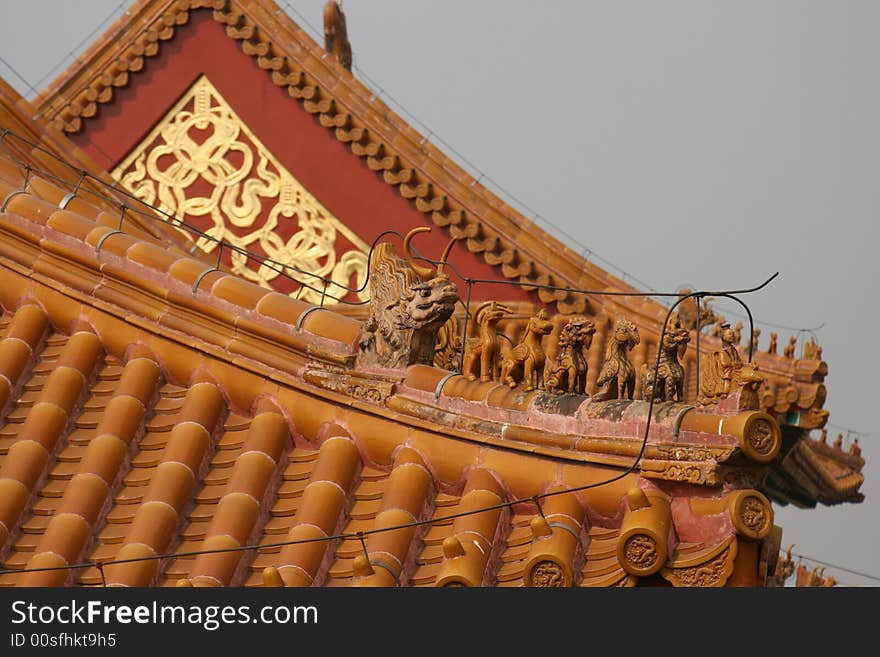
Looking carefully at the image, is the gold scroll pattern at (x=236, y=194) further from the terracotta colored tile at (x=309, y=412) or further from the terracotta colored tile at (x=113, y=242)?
the terracotta colored tile at (x=309, y=412)

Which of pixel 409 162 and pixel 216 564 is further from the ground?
pixel 409 162

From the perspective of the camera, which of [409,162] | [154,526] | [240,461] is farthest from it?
[409,162]

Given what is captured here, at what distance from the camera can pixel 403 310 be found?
876 cm

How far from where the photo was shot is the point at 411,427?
8.73m

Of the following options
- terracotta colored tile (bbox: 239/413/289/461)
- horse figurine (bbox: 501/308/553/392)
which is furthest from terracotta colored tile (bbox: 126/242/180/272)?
horse figurine (bbox: 501/308/553/392)

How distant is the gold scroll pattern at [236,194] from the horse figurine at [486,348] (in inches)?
274

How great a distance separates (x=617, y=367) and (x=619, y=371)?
0.02 metres

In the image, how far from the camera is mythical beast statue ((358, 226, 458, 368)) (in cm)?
872

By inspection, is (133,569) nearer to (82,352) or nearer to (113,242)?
(82,352)

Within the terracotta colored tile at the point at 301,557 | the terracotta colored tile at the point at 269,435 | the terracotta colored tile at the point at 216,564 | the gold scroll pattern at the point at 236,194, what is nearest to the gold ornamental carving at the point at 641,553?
the terracotta colored tile at the point at 301,557

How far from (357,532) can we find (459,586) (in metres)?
0.68

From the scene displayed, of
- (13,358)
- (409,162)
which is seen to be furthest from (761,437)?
(409,162)

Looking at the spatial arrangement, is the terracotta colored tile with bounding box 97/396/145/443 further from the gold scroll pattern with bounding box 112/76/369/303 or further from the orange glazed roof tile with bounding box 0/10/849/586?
the gold scroll pattern with bounding box 112/76/369/303

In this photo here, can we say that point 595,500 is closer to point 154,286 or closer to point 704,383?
point 704,383
